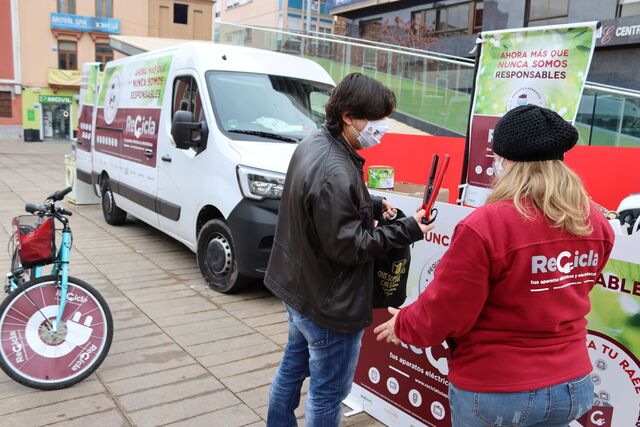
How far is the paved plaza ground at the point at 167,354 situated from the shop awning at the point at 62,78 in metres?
35.5

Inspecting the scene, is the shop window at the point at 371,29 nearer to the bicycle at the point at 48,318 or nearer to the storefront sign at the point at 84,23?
the storefront sign at the point at 84,23

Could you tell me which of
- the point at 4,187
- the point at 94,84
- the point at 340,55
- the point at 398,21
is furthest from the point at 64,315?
the point at 398,21

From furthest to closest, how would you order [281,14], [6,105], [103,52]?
[281,14]
[103,52]
[6,105]

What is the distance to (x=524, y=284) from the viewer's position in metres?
1.61

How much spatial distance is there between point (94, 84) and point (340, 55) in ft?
23.7

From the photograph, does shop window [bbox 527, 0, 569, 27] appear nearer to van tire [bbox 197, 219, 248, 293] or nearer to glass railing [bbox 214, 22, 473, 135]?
glass railing [bbox 214, 22, 473, 135]

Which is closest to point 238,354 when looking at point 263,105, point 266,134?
point 266,134

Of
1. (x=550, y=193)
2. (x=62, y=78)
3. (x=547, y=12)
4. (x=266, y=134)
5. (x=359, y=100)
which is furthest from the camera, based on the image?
(x=62, y=78)

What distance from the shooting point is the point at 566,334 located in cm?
169

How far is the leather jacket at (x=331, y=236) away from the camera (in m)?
2.06

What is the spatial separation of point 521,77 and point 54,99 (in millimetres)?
40481

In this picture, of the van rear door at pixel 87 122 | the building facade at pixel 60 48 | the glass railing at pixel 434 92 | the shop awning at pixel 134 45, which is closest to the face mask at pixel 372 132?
the glass railing at pixel 434 92

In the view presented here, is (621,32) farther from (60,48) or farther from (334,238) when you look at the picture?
(60,48)

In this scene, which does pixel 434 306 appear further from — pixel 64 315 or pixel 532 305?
pixel 64 315
